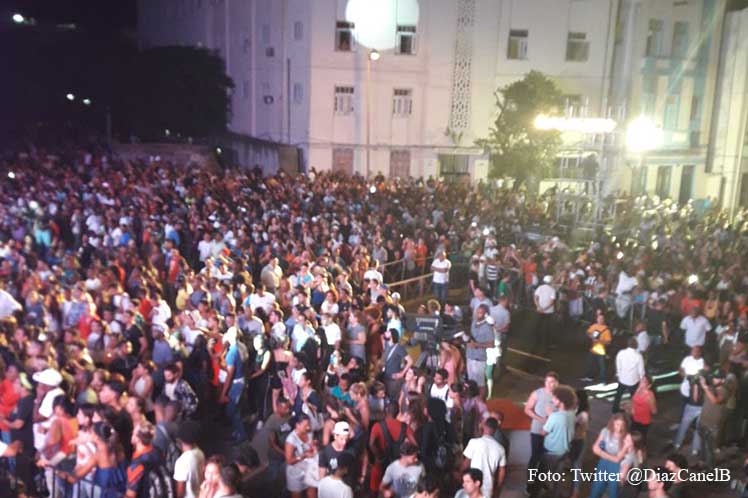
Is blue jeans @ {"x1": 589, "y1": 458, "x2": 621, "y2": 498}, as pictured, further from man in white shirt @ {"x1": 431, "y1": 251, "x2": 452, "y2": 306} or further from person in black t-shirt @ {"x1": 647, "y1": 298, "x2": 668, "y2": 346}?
man in white shirt @ {"x1": 431, "y1": 251, "x2": 452, "y2": 306}

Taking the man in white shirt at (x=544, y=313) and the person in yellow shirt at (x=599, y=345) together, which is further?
the man in white shirt at (x=544, y=313)

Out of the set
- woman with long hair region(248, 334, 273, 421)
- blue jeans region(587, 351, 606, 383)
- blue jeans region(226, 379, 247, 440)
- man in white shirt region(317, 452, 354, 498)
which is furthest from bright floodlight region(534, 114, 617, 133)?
man in white shirt region(317, 452, 354, 498)

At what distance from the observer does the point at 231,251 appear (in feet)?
48.0

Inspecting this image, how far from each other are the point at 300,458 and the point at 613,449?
3.01m

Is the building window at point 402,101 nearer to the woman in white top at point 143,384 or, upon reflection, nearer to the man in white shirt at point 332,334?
the man in white shirt at point 332,334

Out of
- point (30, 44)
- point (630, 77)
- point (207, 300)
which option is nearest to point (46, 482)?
point (207, 300)

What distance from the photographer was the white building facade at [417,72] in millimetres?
30188

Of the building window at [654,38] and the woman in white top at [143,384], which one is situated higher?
the building window at [654,38]

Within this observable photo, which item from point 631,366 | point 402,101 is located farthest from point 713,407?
point 402,101

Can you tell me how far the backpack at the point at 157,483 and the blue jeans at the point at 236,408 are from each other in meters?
2.52

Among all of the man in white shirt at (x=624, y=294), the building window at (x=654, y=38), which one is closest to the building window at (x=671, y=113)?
the building window at (x=654, y=38)

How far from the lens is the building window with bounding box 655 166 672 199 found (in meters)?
34.3

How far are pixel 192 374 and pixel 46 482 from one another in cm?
201

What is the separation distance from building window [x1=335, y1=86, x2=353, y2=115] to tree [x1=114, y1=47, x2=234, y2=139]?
27.1 feet
